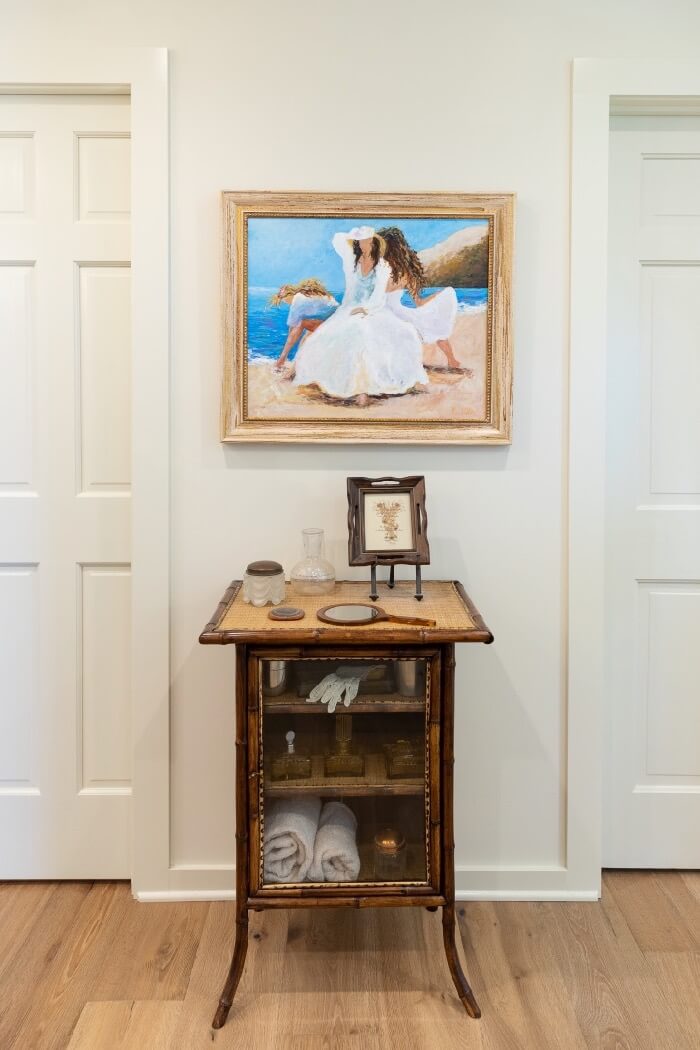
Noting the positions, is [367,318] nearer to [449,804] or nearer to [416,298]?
[416,298]

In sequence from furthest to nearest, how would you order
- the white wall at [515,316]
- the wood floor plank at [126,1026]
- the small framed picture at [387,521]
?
the white wall at [515,316]
the small framed picture at [387,521]
the wood floor plank at [126,1026]

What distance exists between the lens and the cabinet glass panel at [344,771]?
161 cm

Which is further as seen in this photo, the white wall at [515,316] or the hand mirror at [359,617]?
the white wall at [515,316]

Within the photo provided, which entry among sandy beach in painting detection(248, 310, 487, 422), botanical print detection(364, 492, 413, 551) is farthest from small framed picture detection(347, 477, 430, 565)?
sandy beach in painting detection(248, 310, 487, 422)

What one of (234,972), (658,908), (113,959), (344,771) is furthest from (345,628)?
(658,908)

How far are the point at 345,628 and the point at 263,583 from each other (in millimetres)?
265

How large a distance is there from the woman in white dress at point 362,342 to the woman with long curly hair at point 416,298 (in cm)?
2

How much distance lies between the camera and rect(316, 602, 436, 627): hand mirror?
61.0 inches

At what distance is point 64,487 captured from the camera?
6.61 ft

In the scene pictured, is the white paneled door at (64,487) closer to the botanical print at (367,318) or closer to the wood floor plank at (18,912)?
the wood floor plank at (18,912)

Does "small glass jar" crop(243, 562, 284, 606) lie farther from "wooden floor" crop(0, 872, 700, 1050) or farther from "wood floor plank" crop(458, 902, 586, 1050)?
"wood floor plank" crop(458, 902, 586, 1050)

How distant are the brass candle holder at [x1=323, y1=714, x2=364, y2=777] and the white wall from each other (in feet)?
1.47

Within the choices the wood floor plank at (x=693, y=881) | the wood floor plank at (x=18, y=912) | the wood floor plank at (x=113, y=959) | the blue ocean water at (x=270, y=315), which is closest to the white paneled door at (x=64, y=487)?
the wood floor plank at (x=18, y=912)

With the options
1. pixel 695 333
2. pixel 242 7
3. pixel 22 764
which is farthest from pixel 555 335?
pixel 22 764
